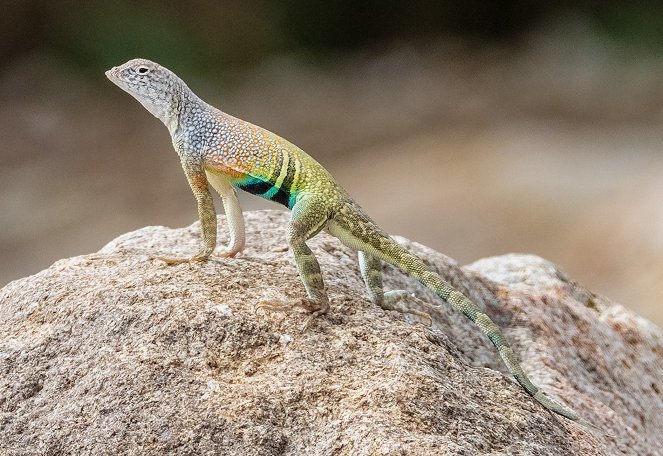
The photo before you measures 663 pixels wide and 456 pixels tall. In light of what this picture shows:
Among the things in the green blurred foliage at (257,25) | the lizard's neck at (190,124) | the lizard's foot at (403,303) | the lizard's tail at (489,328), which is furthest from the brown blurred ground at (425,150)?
the lizard's neck at (190,124)

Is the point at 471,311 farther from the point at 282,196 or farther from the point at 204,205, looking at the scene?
the point at 204,205

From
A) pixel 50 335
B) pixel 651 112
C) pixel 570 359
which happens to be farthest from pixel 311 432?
pixel 651 112

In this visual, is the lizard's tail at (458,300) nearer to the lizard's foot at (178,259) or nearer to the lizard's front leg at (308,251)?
the lizard's front leg at (308,251)

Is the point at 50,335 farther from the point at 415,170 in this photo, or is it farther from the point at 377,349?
the point at 415,170

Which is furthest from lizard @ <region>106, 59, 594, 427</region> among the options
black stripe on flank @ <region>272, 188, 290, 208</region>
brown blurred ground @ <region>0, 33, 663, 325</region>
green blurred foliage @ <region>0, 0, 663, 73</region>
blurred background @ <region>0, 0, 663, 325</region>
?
green blurred foliage @ <region>0, 0, 663, 73</region>

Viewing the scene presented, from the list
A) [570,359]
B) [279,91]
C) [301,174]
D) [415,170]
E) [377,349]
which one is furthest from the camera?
[279,91]

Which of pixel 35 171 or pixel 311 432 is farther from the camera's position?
pixel 35 171

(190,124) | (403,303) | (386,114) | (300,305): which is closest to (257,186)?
(190,124)

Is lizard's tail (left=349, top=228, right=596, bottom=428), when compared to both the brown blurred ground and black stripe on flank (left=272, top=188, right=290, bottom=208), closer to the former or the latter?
black stripe on flank (left=272, top=188, right=290, bottom=208)
